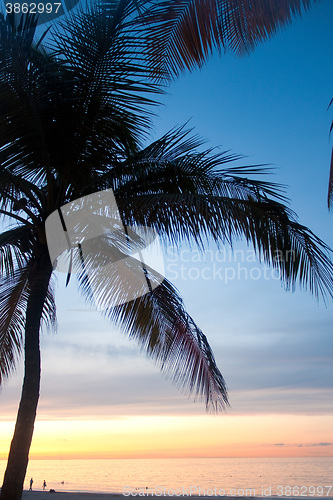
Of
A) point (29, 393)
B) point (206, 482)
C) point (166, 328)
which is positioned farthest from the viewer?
point (206, 482)

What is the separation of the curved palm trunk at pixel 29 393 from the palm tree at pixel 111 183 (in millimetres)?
14

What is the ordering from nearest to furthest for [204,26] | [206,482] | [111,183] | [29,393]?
1. [204,26]
2. [29,393]
3. [111,183]
4. [206,482]

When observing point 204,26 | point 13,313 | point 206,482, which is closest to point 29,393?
point 13,313

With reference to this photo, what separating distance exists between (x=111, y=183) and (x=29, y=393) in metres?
3.10

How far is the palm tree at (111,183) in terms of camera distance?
575 centimetres

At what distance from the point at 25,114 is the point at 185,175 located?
2.39m

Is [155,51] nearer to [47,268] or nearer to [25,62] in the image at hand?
[25,62]

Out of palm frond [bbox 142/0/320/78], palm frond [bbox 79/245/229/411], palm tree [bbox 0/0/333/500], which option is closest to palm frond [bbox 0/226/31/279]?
palm tree [bbox 0/0/333/500]

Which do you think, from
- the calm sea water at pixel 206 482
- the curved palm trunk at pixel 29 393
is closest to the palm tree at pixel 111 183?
the curved palm trunk at pixel 29 393

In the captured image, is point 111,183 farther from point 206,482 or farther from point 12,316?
point 206,482

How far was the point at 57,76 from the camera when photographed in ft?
20.1

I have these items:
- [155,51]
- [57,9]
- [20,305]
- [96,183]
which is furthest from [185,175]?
[20,305]

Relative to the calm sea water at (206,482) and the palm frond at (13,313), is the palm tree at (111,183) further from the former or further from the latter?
the calm sea water at (206,482)

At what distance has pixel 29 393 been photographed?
5.84 m
